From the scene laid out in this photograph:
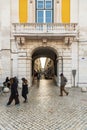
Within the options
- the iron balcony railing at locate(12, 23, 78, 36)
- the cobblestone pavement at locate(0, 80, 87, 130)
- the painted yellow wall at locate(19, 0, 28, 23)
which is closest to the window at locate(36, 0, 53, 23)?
the painted yellow wall at locate(19, 0, 28, 23)

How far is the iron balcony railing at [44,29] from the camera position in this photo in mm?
23203

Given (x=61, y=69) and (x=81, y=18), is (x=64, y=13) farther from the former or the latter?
(x=61, y=69)

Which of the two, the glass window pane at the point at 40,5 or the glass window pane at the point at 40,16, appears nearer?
the glass window pane at the point at 40,16

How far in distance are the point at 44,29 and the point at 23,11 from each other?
295 centimetres

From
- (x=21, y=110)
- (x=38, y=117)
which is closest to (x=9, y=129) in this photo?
(x=38, y=117)

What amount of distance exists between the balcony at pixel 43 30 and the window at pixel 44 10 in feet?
5.65

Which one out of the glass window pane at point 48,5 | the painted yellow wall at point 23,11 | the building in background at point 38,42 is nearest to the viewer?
the building in background at point 38,42

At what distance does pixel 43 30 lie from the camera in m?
23.3

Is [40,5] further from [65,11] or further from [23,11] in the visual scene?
[65,11]

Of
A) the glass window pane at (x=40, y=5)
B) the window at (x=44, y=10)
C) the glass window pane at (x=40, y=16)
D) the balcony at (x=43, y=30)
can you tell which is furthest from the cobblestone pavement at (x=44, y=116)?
the glass window pane at (x=40, y=5)

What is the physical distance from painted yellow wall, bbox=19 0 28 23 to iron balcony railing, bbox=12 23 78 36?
1.38 meters

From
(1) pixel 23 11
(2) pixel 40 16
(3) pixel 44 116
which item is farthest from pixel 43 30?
(3) pixel 44 116

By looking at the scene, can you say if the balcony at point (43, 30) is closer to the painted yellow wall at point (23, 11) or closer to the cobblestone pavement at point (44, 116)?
the painted yellow wall at point (23, 11)

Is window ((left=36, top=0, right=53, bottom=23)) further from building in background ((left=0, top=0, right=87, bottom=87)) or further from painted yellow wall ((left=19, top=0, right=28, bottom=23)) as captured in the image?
painted yellow wall ((left=19, top=0, right=28, bottom=23))
